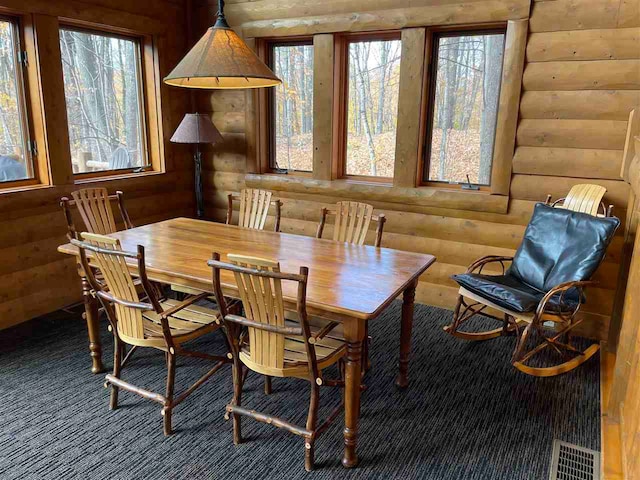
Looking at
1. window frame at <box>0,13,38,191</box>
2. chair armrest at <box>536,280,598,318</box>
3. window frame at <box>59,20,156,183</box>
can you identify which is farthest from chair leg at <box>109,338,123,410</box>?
chair armrest at <box>536,280,598,318</box>

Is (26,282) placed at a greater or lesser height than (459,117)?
lesser

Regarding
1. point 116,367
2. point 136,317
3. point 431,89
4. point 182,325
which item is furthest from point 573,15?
point 116,367

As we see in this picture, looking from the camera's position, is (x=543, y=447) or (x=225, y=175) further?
(x=225, y=175)

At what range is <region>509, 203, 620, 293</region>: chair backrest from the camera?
292 centimetres

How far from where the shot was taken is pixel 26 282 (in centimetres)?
366

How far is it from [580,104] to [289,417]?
277 centimetres

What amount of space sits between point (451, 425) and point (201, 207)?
10.9 ft

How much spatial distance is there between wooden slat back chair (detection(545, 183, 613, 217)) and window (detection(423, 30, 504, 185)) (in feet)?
2.28

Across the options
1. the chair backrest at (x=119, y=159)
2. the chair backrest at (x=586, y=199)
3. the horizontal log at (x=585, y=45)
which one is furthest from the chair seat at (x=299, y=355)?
the chair backrest at (x=119, y=159)

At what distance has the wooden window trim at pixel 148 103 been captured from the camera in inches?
167

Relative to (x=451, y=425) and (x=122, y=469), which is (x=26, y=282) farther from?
A: (x=451, y=425)

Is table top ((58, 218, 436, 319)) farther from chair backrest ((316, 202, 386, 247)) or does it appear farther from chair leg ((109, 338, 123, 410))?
chair leg ((109, 338, 123, 410))

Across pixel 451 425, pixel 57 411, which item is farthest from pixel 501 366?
pixel 57 411

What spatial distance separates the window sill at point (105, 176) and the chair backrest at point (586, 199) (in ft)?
11.6
